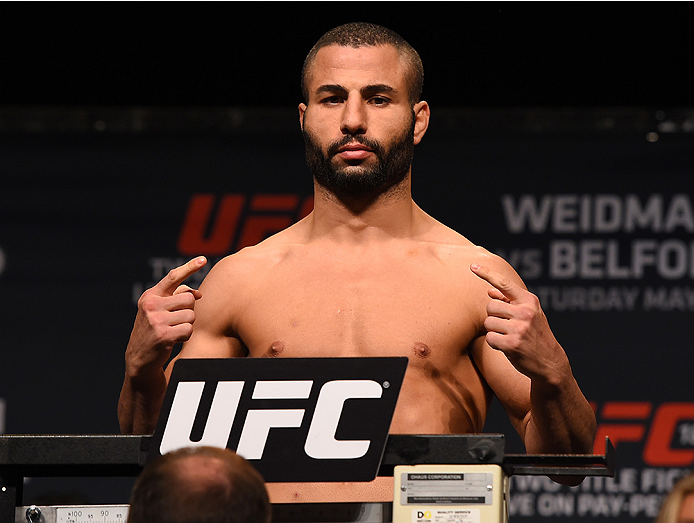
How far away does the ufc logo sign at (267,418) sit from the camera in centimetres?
163

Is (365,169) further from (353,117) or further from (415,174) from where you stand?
(415,174)

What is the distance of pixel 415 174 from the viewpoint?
388 centimetres

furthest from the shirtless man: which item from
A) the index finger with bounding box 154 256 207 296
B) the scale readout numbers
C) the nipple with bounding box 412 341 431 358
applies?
the scale readout numbers

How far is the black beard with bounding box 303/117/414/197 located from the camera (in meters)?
2.45

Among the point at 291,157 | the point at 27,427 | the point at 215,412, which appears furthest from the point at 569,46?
the point at 215,412

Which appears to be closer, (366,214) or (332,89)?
(332,89)

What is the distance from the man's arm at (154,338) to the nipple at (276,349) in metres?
0.29

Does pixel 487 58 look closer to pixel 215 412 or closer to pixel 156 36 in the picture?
pixel 156 36

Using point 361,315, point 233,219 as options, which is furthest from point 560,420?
point 233,219

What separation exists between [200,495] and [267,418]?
43 centimetres

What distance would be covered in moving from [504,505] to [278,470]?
1.06 feet

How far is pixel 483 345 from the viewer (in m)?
2.44

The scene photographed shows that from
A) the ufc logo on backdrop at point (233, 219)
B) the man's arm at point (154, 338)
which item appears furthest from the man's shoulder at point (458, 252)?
the ufc logo on backdrop at point (233, 219)

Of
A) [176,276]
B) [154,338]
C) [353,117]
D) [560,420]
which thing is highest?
[353,117]
